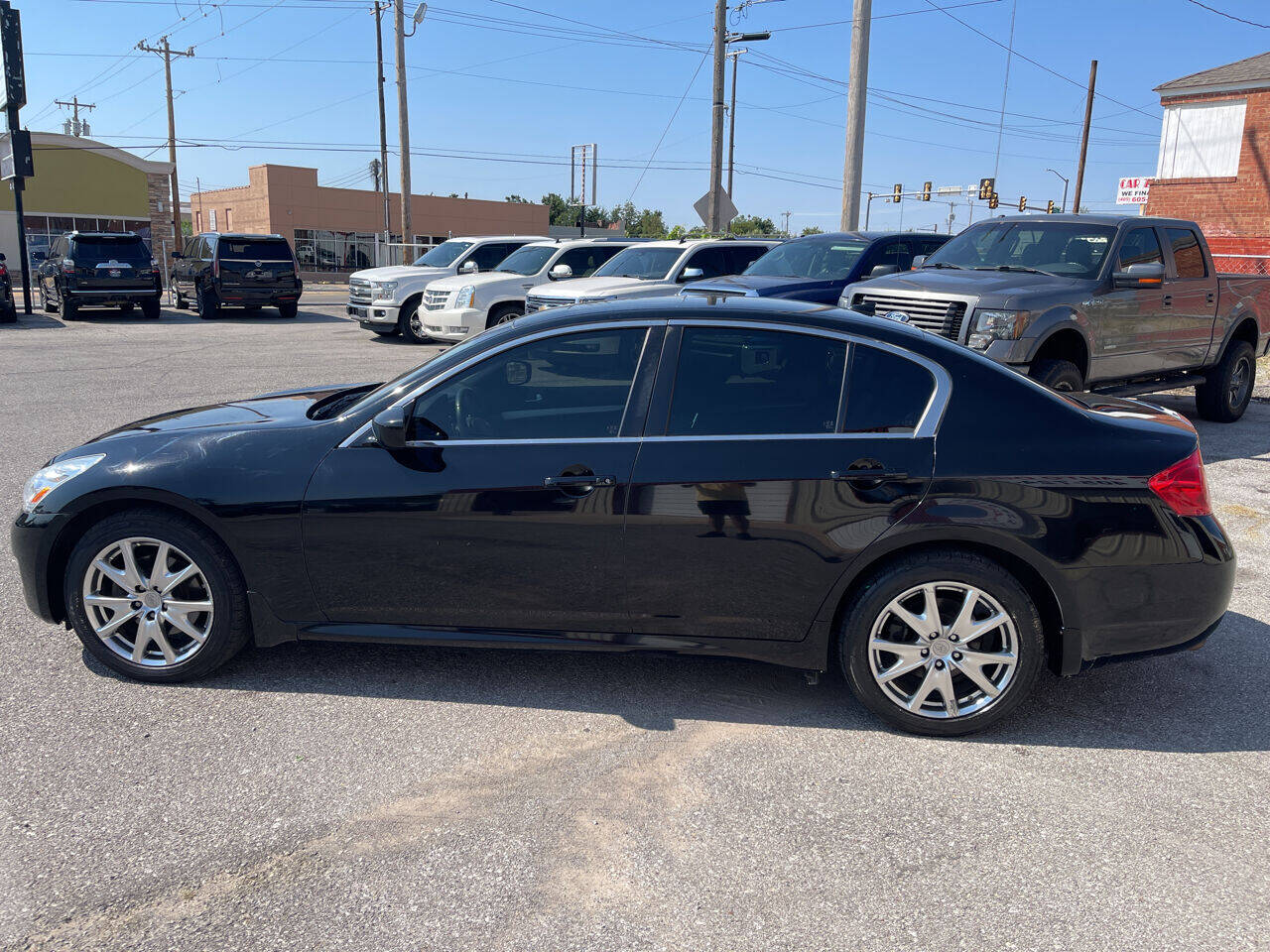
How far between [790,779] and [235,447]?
2.59 meters

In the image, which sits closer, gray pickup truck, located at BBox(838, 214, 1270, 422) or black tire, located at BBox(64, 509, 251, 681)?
black tire, located at BBox(64, 509, 251, 681)

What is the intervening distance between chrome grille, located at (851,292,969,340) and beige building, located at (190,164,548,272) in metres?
46.5

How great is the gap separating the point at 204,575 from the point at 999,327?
6.50m

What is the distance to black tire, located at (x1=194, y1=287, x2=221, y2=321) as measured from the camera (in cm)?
2344

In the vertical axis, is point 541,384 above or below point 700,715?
above

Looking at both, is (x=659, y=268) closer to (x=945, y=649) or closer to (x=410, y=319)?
(x=410, y=319)

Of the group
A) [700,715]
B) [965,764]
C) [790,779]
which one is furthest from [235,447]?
[965,764]

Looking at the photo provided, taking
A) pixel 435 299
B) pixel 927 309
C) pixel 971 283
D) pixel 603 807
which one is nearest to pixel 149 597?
pixel 603 807

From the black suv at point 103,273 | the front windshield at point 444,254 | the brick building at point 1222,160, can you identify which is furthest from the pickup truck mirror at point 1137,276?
the black suv at point 103,273

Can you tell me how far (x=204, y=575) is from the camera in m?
4.15

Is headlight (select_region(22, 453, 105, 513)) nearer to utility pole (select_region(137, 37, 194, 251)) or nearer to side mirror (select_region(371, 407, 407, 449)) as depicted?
side mirror (select_region(371, 407, 407, 449))

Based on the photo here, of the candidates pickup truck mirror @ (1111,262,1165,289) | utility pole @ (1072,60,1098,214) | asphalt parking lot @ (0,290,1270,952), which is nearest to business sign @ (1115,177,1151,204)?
utility pole @ (1072,60,1098,214)

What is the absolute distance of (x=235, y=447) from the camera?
13.7ft

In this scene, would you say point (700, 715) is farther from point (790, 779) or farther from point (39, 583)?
point (39, 583)
